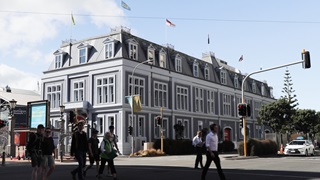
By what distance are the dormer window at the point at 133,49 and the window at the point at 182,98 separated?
8.06 m

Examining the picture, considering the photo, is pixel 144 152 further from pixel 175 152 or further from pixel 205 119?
pixel 205 119

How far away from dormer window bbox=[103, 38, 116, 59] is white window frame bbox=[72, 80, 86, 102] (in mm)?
4178

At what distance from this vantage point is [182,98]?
160 ft

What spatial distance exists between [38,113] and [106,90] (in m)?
10.1

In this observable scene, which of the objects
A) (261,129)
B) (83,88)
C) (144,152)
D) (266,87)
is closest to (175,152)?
(144,152)

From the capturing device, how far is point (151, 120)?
4288 centimetres

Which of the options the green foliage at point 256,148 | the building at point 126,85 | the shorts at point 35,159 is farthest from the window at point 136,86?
the shorts at point 35,159

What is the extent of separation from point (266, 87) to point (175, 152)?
140 ft

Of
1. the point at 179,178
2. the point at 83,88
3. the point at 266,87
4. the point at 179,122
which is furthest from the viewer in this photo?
the point at 266,87

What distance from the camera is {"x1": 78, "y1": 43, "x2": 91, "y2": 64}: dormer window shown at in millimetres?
42906

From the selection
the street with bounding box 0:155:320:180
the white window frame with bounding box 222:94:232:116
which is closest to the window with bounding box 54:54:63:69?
the white window frame with bounding box 222:94:232:116

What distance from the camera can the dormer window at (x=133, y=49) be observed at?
41.5 m

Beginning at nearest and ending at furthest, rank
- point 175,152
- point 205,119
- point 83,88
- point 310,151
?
point 310,151, point 175,152, point 83,88, point 205,119

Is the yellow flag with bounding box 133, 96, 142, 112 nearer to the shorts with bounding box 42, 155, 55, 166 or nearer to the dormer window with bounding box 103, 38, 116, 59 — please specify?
the dormer window with bounding box 103, 38, 116, 59
